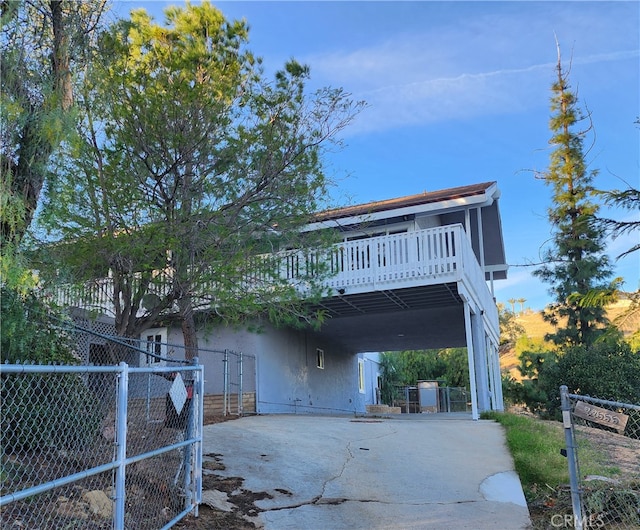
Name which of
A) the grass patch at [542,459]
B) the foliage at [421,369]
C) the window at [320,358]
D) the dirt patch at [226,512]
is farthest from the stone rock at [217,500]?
the foliage at [421,369]

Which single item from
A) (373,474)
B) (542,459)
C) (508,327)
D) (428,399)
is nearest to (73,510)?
(373,474)

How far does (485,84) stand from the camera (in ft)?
49.8

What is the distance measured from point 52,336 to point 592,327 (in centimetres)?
2078

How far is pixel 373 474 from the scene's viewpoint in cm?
750

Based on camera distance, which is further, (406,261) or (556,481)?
(406,261)

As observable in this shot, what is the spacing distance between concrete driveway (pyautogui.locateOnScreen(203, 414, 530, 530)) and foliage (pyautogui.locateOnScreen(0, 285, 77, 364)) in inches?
100.0

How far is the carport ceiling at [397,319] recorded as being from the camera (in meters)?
14.9

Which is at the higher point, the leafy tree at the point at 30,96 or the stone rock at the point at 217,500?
the leafy tree at the point at 30,96

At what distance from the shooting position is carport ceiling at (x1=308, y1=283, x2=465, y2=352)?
14.9 metres

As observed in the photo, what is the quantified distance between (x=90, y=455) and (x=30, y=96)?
3.74 metres

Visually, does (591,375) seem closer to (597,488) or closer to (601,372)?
(601,372)

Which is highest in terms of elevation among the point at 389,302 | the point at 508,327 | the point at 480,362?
the point at 508,327

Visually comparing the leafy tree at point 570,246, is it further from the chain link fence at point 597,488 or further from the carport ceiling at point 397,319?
the chain link fence at point 597,488

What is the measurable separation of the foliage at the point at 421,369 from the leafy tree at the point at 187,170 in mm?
26396
